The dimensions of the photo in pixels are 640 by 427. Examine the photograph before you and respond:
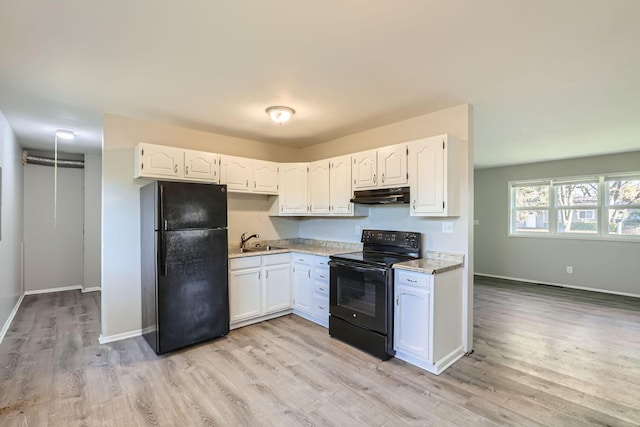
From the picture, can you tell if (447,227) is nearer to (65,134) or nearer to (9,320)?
(65,134)

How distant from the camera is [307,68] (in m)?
2.31

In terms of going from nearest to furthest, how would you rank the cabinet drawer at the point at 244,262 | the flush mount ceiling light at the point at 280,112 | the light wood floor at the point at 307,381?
the light wood floor at the point at 307,381 < the flush mount ceiling light at the point at 280,112 < the cabinet drawer at the point at 244,262

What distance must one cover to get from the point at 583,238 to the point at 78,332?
316 inches

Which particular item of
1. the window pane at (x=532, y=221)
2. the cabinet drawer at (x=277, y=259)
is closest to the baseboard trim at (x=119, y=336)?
the cabinet drawer at (x=277, y=259)

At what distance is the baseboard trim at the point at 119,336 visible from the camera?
10.8 feet

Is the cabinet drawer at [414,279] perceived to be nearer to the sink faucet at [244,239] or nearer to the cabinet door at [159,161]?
the sink faucet at [244,239]

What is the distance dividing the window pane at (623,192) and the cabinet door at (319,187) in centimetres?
525

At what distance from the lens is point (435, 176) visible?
2.94 m

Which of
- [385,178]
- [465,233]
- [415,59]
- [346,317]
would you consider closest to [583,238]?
[465,233]

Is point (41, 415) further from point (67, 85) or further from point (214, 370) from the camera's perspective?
point (67, 85)

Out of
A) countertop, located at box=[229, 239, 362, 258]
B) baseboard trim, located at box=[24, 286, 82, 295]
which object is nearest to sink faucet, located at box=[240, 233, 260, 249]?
countertop, located at box=[229, 239, 362, 258]

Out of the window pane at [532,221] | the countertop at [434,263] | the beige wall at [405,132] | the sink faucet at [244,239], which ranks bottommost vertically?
the countertop at [434,263]

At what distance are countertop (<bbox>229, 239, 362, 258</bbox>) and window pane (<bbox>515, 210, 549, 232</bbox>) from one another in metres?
4.42

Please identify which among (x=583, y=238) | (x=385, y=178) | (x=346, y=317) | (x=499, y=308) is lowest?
(x=499, y=308)
